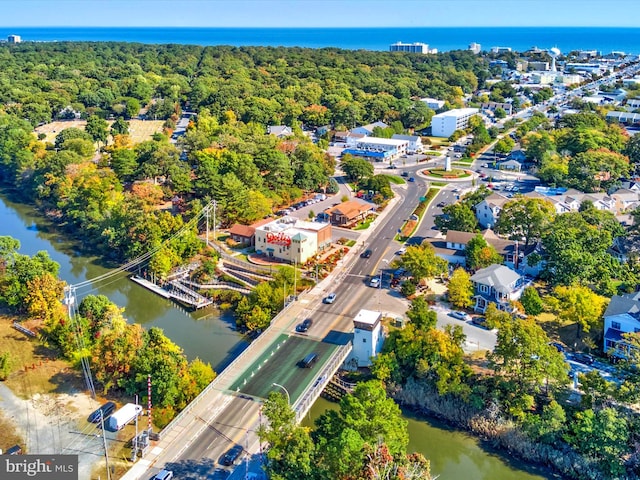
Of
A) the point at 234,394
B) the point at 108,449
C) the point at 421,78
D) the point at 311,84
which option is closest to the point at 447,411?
the point at 234,394

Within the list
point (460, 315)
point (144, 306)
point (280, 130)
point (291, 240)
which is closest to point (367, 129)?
point (280, 130)

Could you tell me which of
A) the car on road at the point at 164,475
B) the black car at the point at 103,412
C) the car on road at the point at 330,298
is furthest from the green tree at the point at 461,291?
the black car at the point at 103,412

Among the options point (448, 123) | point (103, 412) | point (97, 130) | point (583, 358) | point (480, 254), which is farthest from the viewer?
point (448, 123)

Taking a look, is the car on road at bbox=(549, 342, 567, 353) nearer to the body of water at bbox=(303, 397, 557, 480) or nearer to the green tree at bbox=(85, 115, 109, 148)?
the body of water at bbox=(303, 397, 557, 480)

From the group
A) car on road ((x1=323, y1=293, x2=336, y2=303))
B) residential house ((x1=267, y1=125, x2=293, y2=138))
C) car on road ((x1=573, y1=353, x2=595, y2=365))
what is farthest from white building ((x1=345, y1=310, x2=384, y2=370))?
residential house ((x1=267, y1=125, x2=293, y2=138))

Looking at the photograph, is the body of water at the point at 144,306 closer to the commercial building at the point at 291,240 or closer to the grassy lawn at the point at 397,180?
the commercial building at the point at 291,240

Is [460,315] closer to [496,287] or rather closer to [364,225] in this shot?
[496,287]

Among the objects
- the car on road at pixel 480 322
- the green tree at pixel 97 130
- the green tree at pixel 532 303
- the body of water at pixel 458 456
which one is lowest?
the body of water at pixel 458 456
